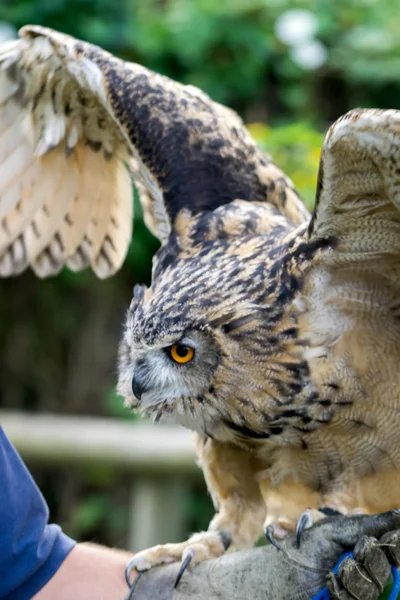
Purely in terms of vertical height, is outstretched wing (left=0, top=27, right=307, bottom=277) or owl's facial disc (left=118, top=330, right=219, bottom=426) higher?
outstretched wing (left=0, top=27, right=307, bottom=277)

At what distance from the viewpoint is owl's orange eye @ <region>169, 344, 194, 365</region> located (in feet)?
8.62

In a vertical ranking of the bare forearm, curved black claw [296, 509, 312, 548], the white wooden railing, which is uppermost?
curved black claw [296, 509, 312, 548]

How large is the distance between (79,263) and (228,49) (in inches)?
97.0

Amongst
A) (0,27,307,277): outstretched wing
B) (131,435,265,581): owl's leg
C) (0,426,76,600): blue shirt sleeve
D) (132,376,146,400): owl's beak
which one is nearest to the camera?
(0,426,76,600): blue shirt sleeve

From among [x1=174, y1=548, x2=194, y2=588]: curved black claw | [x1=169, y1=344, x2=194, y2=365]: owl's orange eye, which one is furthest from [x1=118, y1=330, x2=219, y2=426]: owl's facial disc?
[x1=174, y1=548, x2=194, y2=588]: curved black claw

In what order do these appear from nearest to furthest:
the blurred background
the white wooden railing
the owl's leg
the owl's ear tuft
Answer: the owl's ear tuft
the owl's leg
the white wooden railing
the blurred background

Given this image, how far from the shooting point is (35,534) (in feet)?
8.04

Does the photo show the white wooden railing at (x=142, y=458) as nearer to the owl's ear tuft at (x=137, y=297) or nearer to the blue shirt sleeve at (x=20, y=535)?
the owl's ear tuft at (x=137, y=297)

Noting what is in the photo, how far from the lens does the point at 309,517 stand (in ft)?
8.66

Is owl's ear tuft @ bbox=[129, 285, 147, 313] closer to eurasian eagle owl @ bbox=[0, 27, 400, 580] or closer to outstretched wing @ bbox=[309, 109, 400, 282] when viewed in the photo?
eurasian eagle owl @ bbox=[0, 27, 400, 580]

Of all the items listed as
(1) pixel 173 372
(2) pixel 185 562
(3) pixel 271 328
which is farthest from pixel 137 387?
(2) pixel 185 562

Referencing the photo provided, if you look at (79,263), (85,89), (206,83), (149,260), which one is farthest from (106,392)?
(85,89)

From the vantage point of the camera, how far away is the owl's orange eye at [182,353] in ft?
8.62

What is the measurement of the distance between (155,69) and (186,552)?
13.2 ft
